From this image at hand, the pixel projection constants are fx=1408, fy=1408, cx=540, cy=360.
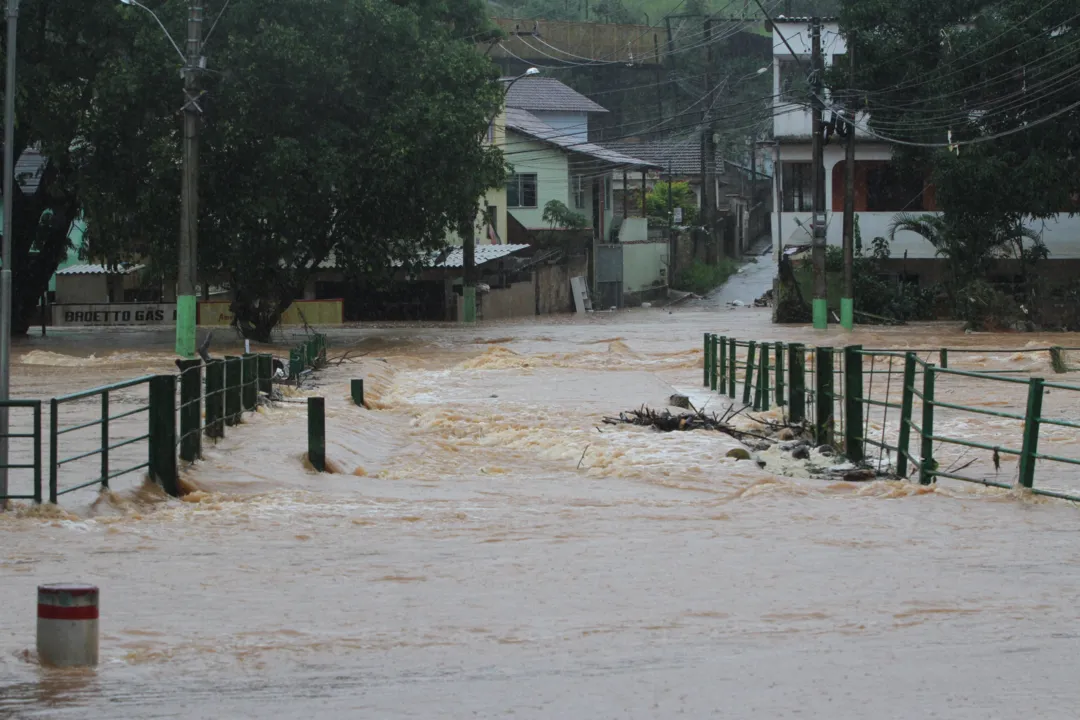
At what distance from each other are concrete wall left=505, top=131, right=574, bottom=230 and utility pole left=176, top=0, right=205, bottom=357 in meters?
30.1

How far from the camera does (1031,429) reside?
11680mm

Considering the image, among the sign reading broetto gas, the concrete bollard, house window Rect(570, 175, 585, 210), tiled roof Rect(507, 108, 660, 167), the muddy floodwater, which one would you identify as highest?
tiled roof Rect(507, 108, 660, 167)

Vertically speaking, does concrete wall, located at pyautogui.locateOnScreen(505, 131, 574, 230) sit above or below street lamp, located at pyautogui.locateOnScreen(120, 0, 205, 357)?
above

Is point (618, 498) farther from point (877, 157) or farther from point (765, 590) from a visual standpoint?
point (877, 157)

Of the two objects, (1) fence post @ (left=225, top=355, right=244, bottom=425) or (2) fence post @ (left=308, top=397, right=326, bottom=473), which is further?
(1) fence post @ (left=225, top=355, right=244, bottom=425)

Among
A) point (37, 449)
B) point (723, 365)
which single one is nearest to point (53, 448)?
point (37, 449)

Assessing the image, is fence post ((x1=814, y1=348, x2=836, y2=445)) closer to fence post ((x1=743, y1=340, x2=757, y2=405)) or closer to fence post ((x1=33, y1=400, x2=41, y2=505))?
fence post ((x1=743, y1=340, x2=757, y2=405))

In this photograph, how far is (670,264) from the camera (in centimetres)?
6719

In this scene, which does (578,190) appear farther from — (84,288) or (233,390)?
(233,390)

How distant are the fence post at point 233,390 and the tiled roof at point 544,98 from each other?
51.3m

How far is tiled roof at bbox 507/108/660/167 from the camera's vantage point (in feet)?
196

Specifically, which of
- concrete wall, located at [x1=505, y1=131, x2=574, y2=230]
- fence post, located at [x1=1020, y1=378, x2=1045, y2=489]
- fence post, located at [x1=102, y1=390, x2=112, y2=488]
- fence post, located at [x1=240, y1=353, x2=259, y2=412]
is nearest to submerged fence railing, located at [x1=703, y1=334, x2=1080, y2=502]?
fence post, located at [x1=1020, y1=378, x2=1045, y2=489]

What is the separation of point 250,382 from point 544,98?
171 feet

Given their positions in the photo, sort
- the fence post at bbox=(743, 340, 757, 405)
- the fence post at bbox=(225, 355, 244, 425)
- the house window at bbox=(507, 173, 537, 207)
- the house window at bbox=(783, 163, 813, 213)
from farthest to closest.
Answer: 1. the house window at bbox=(507, 173, 537, 207)
2. the house window at bbox=(783, 163, 813, 213)
3. the fence post at bbox=(743, 340, 757, 405)
4. the fence post at bbox=(225, 355, 244, 425)
